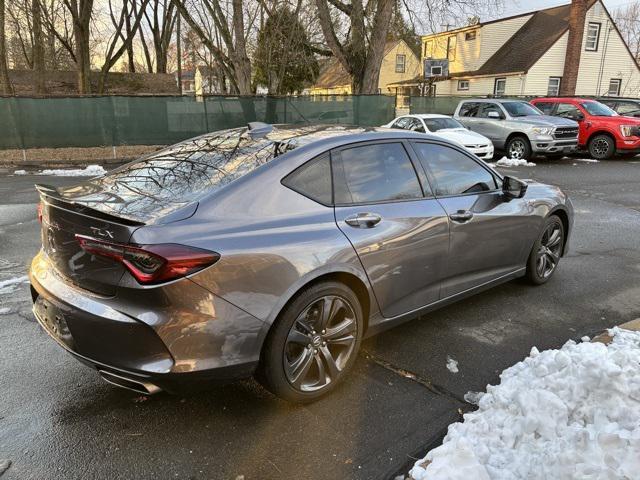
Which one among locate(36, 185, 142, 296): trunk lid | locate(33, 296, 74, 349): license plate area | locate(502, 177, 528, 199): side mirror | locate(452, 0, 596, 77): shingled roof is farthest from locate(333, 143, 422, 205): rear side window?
locate(452, 0, 596, 77): shingled roof

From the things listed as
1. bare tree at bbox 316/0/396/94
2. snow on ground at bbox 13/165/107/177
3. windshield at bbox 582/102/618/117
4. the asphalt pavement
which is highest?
bare tree at bbox 316/0/396/94

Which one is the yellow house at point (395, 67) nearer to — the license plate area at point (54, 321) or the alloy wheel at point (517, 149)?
the alloy wheel at point (517, 149)

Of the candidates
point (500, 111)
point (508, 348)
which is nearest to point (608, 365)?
point (508, 348)

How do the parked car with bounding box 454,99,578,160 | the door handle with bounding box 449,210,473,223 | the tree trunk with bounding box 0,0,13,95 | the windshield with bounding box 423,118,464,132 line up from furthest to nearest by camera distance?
the tree trunk with bounding box 0,0,13,95 < the parked car with bounding box 454,99,578,160 < the windshield with bounding box 423,118,464,132 < the door handle with bounding box 449,210,473,223

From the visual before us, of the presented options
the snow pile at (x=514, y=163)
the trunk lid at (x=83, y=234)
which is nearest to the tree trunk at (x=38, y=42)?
the snow pile at (x=514, y=163)

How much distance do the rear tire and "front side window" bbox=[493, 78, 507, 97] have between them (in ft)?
56.9

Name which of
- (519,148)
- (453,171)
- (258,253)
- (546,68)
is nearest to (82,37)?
(519,148)

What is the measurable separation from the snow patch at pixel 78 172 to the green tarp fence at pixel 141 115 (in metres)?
2.11

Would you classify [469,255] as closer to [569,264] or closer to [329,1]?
[569,264]

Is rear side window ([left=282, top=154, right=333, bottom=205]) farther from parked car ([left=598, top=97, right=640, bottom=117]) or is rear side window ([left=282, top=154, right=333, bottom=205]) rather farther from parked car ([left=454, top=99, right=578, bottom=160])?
parked car ([left=598, top=97, right=640, bottom=117])

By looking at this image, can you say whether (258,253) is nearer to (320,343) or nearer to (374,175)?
(320,343)

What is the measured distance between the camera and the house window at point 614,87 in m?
32.4

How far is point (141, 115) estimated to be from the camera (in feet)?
53.0

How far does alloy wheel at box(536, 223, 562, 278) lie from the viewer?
15.9 ft
